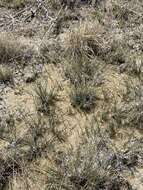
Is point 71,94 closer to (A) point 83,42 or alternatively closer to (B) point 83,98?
(B) point 83,98

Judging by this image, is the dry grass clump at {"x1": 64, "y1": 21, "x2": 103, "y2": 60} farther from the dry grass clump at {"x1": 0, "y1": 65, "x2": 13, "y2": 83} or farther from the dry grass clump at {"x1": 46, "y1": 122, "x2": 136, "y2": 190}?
the dry grass clump at {"x1": 46, "y1": 122, "x2": 136, "y2": 190}

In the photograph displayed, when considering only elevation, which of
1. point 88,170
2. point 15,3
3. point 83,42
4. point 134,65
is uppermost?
point 15,3

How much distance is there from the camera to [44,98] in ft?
13.6

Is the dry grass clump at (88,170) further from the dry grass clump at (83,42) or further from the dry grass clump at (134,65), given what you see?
the dry grass clump at (83,42)

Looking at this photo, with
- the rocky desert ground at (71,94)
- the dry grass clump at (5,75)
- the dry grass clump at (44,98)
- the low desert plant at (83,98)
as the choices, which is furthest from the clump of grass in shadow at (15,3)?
the low desert plant at (83,98)

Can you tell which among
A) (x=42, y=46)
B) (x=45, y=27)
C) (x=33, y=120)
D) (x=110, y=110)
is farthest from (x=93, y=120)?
(x=45, y=27)

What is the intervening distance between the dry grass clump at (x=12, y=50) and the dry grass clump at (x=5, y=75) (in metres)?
0.19

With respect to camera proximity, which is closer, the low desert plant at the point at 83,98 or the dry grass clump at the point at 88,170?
the dry grass clump at the point at 88,170

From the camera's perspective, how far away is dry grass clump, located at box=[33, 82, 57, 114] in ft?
13.4

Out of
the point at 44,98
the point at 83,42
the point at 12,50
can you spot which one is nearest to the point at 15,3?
the point at 12,50

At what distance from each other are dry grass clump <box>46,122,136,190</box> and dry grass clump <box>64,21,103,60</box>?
120cm

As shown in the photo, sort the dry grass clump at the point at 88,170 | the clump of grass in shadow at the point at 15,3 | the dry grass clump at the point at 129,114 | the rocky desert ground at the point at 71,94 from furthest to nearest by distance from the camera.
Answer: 1. the clump of grass in shadow at the point at 15,3
2. the dry grass clump at the point at 129,114
3. the rocky desert ground at the point at 71,94
4. the dry grass clump at the point at 88,170

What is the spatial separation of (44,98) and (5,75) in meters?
0.51

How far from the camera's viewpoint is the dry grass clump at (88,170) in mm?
3377
